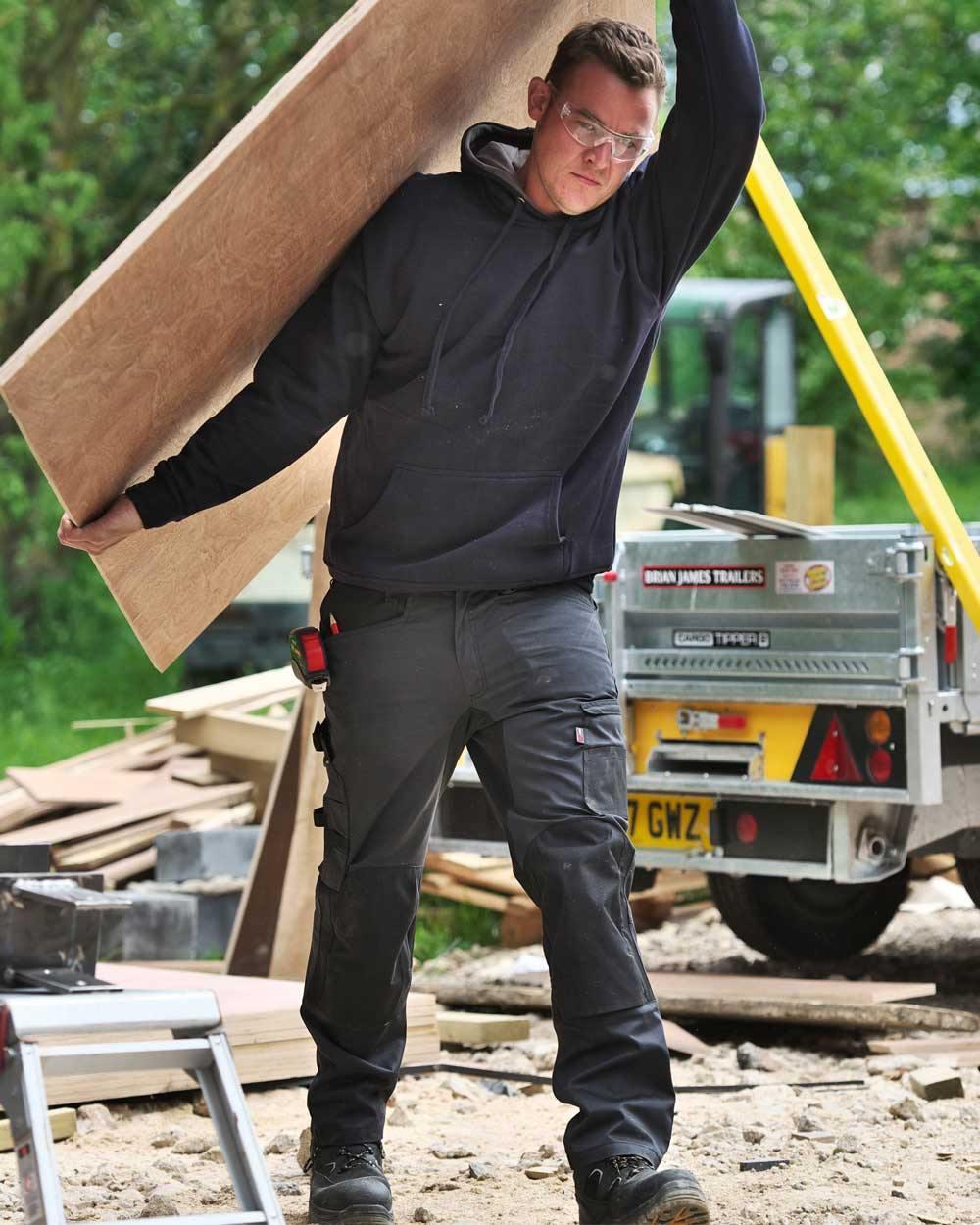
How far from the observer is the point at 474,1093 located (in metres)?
5.22

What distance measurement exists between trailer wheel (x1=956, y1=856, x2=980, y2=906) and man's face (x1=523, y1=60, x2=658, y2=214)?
4.03 m

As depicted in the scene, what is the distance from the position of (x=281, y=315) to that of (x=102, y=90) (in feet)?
51.0

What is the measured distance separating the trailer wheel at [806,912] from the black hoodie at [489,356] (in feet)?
12.2

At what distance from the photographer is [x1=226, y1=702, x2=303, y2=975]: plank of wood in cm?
593

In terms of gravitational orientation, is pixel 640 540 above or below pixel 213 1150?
above

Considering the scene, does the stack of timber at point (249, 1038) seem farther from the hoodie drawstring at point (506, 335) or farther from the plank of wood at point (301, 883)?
the hoodie drawstring at point (506, 335)

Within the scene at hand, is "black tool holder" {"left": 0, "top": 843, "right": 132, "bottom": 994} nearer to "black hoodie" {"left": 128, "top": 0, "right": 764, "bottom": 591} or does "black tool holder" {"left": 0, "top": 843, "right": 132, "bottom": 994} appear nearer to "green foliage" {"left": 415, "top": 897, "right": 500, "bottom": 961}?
"black hoodie" {"left": 128, "top": 0, "right": 764, "bottom": 591}

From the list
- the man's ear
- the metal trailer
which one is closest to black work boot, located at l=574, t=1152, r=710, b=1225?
the man's ear

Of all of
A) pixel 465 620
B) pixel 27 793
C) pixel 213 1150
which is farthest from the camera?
pixel 27 793

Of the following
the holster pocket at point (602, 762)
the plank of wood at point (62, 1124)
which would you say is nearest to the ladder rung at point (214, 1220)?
the holster pocket at point (602, 762)

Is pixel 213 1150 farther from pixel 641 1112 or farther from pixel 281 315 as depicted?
pixel 281 315

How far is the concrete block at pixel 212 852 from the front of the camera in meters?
7.73

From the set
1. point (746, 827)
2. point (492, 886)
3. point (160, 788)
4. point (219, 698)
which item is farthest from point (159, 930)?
point (746, 827)

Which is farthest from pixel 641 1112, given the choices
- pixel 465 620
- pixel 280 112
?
pixel 280 112
